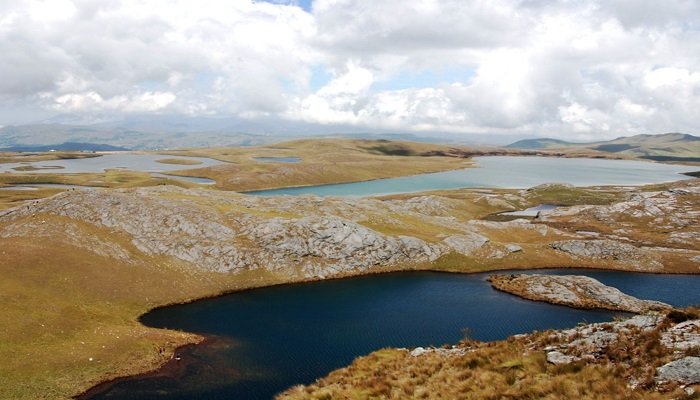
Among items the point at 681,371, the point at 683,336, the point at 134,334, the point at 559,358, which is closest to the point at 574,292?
the point at 683,336

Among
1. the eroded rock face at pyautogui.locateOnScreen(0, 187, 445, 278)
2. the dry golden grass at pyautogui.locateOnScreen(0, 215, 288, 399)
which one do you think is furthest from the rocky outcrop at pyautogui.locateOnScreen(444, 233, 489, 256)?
the dry golden grass at pyautogui.locateOnScreen(0, 215, 288, 399)

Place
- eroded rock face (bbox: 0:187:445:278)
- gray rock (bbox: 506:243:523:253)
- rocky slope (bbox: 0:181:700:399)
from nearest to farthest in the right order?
rocky slope (bbox: 0:181:700:399) → eroded rock face (bbox: 0:187:445:278) → gray rock (bbox: 506:243:523:253)

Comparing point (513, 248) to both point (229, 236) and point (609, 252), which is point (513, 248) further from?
point (229, 236)

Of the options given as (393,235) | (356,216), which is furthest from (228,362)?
(356,216)

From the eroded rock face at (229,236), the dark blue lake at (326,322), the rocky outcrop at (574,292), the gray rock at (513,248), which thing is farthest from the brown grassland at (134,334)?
the rocky outcrop at (574,292)

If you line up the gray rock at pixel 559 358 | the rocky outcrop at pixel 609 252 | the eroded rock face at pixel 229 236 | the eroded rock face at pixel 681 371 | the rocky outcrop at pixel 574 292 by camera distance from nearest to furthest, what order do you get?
the eroded rock face at pixel 681 371, the gray rock at pixel 559 358, the rocky outcrop at pixel 574 292, the eroded rock face at pixel 229 236, the rocky outcrop at pixel 609 252

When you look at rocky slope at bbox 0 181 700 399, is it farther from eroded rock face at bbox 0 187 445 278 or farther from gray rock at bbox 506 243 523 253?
gray rock at bbox 506 243 523 253

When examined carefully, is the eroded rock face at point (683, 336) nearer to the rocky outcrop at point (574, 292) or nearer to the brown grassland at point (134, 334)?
the brown grassland at point (134, 334)

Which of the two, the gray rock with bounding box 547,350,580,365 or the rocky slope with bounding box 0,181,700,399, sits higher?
the gray rock with bounding box 547,350,580,365
